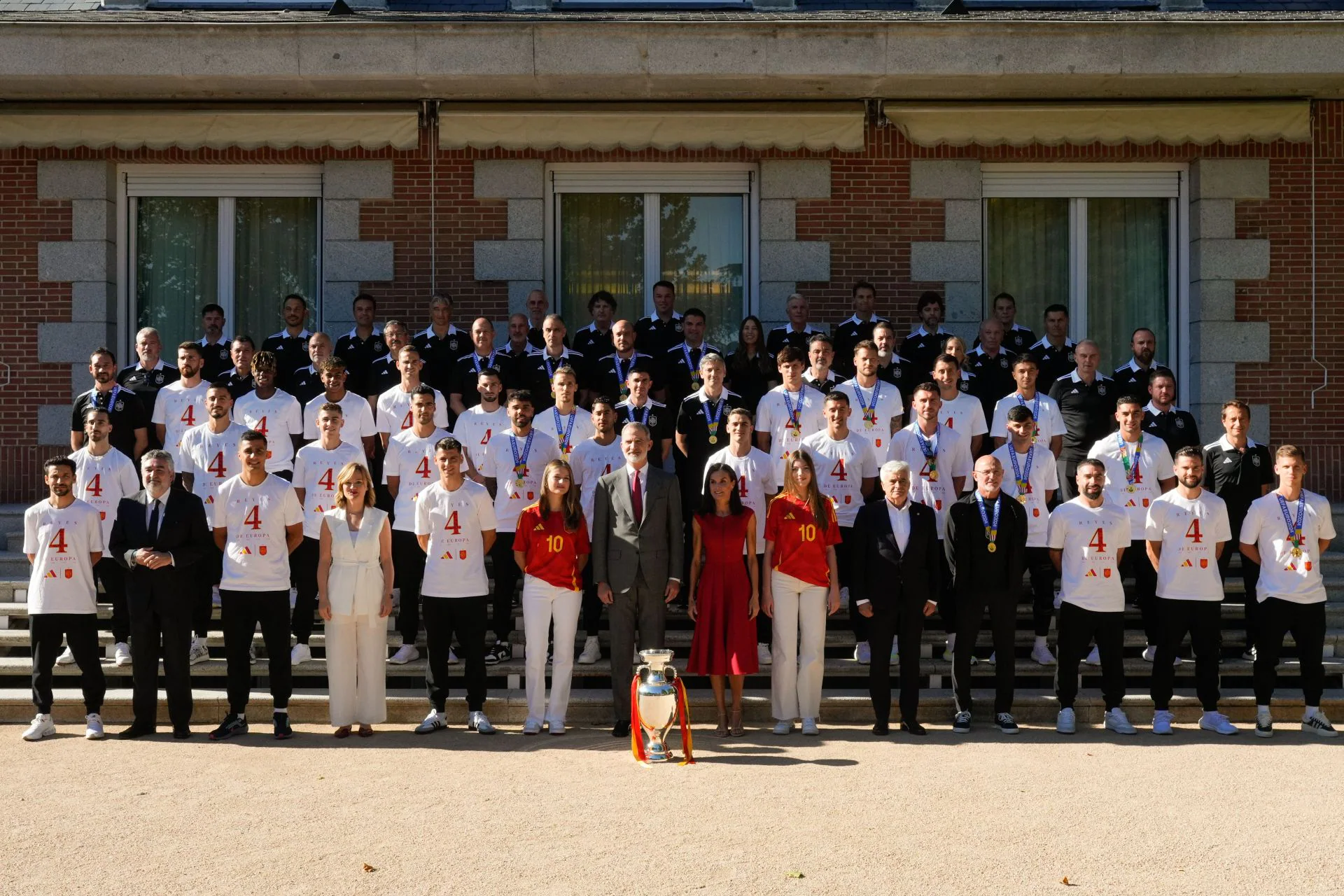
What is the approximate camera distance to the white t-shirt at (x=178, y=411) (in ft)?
35.0

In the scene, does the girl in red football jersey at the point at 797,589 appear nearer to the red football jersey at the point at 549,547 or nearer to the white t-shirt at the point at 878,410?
the red football jersey at the point at 549,547

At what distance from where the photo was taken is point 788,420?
34.2 feet

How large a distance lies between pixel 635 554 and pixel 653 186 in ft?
18.3

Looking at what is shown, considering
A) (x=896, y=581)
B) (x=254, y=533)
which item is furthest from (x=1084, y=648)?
(x=254, y=533)

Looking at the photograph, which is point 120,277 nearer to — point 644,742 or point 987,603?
point 644,742

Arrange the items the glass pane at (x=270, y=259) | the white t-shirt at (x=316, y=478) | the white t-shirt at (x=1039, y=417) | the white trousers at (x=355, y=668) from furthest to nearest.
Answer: the glass pane at (x=270, y=259), the white t-shirt at (x=1039, y=417), the white t-shirt at (x=316, y=478), the white trousers at (x=355, y=668)

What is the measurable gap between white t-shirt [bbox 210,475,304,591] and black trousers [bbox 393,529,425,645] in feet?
3.05

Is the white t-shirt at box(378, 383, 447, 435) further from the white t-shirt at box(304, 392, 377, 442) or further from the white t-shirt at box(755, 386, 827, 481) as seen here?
the white t-shirt at box(755, 386, 827, 481)

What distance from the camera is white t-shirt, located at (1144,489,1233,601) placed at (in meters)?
9.29

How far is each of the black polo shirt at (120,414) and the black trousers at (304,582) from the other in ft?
6.16

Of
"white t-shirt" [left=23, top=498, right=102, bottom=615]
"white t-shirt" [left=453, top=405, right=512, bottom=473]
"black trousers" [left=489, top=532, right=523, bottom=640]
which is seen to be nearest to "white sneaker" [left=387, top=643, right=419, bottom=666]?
"black trousers" [left=489, top=532, right=523, bottom=640]

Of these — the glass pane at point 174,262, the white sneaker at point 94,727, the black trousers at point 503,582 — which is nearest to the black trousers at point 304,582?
the black trousers at point 503,582

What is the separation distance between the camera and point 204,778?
7.78m

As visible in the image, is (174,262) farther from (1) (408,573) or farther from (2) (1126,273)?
(2) (1126,273)
